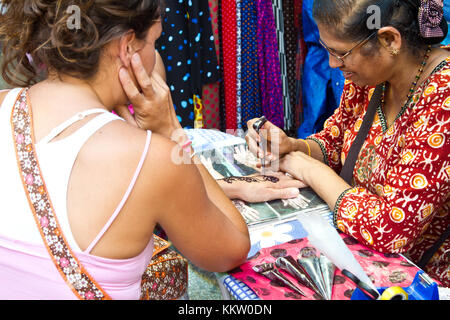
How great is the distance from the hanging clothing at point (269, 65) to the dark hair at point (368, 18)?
1843mm

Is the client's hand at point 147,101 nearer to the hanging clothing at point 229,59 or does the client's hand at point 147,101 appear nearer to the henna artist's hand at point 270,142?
the henna artist's hand at point 270,142

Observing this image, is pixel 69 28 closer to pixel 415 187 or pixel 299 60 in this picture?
pixel 415 187

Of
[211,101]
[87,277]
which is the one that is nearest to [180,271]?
[87,277]

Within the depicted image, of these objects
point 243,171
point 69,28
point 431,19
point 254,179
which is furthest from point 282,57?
point 69,28

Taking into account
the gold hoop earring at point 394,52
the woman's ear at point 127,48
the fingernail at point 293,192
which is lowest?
the fingernail at point 293,192

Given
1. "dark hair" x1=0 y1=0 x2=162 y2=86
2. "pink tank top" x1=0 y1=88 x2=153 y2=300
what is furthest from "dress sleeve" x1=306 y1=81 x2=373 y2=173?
"pink tank top" x1=0 y1=88 x2=153 y2=300

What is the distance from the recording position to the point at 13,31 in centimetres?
104

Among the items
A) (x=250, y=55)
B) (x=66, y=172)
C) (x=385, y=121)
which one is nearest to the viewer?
(x=66, y=172)

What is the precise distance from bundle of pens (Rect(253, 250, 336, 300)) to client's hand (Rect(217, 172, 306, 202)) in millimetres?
374

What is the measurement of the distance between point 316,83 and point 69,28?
2731mm

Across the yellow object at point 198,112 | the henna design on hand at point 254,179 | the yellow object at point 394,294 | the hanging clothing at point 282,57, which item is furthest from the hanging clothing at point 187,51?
the yellow object at point 394,294

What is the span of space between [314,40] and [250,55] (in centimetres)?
53

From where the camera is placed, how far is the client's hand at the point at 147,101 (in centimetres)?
108

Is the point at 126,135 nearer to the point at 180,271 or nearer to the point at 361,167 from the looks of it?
the point at 180,271
